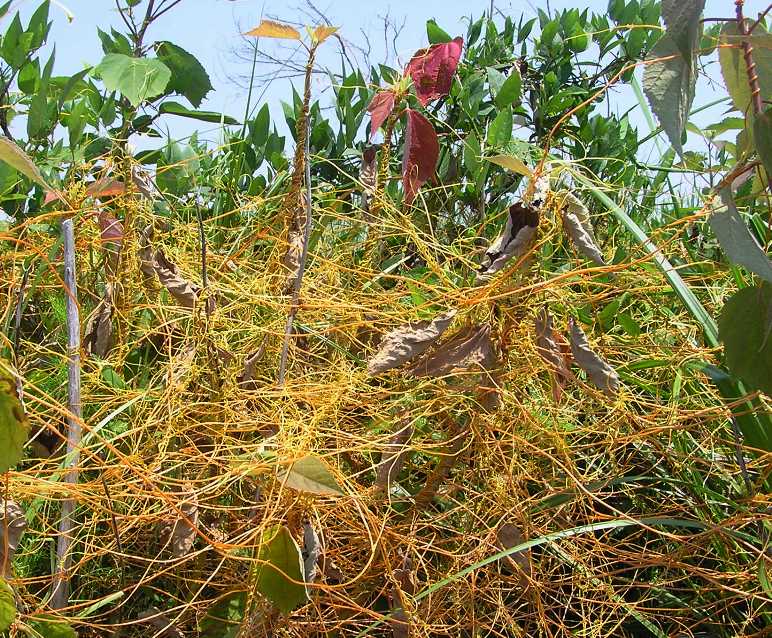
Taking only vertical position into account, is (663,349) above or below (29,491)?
below

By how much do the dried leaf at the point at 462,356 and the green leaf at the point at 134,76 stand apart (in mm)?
621

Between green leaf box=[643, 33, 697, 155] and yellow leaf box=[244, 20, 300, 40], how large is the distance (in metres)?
0.44

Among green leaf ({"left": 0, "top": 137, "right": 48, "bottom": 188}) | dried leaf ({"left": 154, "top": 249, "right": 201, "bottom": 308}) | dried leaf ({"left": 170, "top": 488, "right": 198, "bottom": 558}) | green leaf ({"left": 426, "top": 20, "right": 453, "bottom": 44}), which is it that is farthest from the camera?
green leaf ({"left": 426, "top": 20, "right": 453, "bottom": 44})

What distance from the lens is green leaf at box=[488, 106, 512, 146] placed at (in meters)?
1.66

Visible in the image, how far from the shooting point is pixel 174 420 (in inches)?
49.4

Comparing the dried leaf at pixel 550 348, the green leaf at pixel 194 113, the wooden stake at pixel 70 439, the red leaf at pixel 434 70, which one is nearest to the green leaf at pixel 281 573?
the wooden stake at pixel 70 439

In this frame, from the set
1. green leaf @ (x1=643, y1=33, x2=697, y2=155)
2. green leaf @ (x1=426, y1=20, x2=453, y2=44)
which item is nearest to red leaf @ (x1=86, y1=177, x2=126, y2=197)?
green leaf @ (x1=426, y1=20, x2=453, y2=44)

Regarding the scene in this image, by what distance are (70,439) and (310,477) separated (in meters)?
0.39

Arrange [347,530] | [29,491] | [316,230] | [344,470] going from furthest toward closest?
1. [316,230]
2. [344,470]
3. [347,530]
4. [29,491]

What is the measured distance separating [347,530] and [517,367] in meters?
0.34

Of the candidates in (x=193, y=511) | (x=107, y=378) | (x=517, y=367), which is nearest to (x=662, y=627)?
(x=517, y=367)

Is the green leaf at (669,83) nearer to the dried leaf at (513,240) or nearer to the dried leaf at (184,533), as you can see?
the dried leaf at (513,240)

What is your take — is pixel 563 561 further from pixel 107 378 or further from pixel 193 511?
pixel 107 378

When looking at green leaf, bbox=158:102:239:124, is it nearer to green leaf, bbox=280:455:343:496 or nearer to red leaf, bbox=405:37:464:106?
red leaf, bbox=405:37:464:106
